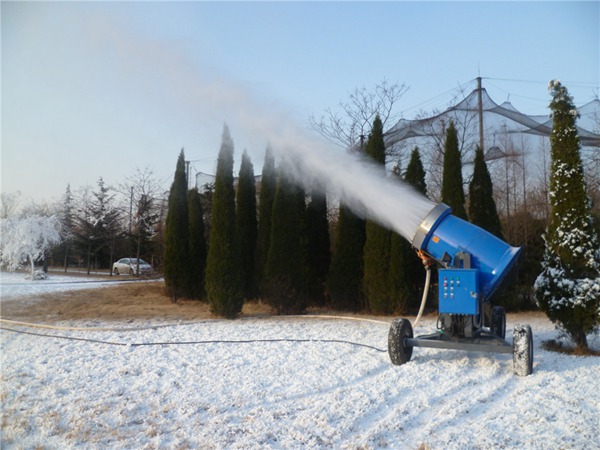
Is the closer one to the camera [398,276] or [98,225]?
[398,276]

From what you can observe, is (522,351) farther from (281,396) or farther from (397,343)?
(281,396)

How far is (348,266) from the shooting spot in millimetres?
13219

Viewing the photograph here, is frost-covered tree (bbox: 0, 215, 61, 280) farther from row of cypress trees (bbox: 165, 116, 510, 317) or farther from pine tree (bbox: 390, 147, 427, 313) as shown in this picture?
pine tree (bbox: 390, 147, 427, 313)

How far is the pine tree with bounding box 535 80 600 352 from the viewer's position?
758 centimetres

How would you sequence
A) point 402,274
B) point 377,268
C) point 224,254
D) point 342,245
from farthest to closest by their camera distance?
point 342,245 < point 377,268 < point 402,274 < point 224,254

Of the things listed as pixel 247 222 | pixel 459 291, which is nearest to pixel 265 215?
pixel 247 222

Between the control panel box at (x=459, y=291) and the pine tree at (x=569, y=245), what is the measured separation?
8.45 ft

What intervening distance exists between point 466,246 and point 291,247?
6.59 meters

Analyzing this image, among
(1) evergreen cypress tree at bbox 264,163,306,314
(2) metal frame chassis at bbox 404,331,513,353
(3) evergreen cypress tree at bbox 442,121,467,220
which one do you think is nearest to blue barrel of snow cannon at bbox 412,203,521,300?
(2) metal frame chassis at bbox 404,331,513,353

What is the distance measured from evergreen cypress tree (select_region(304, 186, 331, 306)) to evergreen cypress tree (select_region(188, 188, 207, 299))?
363 cm

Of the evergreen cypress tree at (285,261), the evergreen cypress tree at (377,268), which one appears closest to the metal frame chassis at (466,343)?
the evergreen cypress tree at (377,268)

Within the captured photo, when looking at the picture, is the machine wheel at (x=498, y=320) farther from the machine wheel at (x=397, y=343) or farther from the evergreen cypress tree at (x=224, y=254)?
the evergreen cypress tree at (x=224, y=254)

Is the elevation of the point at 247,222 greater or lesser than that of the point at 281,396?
greater

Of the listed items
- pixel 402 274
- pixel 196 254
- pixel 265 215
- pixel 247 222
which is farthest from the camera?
pixel 196 254
